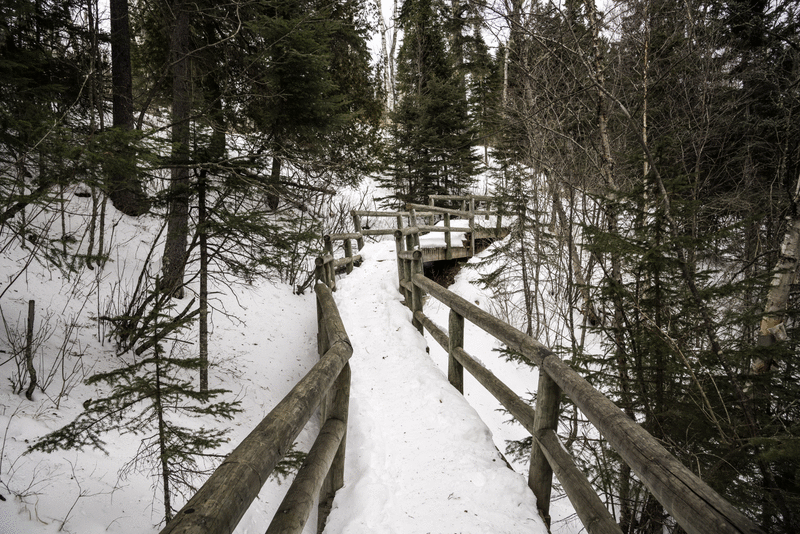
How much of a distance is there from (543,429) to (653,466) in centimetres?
113

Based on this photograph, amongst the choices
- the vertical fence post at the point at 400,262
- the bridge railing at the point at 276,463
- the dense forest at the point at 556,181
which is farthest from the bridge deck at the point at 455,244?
the bridge railing at the point at 276,463

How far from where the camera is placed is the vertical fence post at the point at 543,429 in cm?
229

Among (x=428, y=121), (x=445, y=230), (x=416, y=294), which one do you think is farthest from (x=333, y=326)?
(x=428, y=121)

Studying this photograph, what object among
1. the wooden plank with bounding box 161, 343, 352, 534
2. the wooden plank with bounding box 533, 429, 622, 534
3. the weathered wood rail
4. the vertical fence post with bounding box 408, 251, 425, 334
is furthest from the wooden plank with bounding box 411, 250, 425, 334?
the weathered wood rail

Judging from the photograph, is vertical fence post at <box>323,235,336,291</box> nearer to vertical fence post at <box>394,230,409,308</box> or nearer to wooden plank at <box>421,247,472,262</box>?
vertical fence post at <box>394,230,409,308</box>

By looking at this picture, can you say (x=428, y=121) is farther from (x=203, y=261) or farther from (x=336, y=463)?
(x=336, y=463)

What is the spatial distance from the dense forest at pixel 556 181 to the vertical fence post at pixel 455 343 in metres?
0.83

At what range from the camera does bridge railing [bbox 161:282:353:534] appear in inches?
40.9

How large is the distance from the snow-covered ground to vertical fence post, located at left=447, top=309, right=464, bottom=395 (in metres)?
0.15

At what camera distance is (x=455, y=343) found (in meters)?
3.96

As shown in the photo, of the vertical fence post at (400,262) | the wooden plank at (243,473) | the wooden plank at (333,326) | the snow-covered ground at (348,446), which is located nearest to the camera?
the wooden plank at (243,473)

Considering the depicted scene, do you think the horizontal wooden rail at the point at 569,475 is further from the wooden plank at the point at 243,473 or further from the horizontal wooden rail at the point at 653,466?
the wooden plank at the point at 243,473

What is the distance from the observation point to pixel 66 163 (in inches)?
125

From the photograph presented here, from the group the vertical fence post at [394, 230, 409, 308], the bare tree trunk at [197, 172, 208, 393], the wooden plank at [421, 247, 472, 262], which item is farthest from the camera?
the wooden plank at [421, 247, 472, 262]
